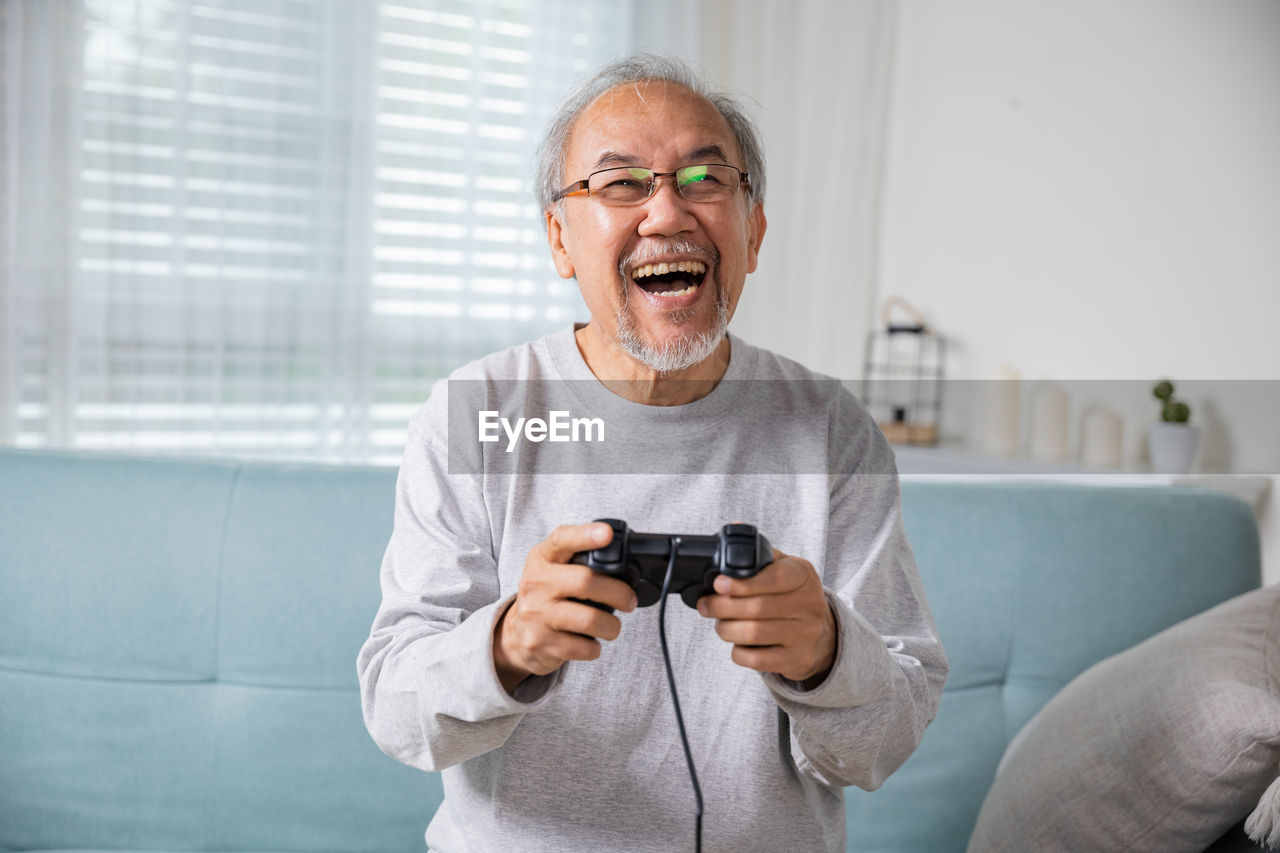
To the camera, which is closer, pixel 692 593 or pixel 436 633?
pixel 692 593

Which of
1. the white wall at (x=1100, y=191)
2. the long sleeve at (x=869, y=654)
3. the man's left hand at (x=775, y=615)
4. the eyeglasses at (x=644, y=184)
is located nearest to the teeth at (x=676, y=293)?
the eyeglasses at (x=644, y=184)

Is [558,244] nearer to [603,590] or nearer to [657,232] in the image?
[657,232]

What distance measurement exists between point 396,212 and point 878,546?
2555 mm

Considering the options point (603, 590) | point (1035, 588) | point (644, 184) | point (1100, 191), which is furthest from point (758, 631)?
point (1100, 191)

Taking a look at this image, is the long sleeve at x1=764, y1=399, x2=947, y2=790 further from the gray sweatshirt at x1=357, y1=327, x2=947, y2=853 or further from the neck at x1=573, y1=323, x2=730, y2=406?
the neck at x1=573, y1=323, x2=730, y2=406

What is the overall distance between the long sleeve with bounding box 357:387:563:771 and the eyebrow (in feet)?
1.11

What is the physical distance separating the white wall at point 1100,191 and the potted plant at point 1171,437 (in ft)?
0.40

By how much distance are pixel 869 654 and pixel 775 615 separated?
0.15 metres

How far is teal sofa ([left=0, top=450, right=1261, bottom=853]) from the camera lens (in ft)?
4.50

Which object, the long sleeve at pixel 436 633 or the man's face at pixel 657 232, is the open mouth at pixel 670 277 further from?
the long sleeve at pixel 436 633

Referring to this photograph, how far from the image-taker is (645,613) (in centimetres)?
108

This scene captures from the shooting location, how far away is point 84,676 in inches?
54.7

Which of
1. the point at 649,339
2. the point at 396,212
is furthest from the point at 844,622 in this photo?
the point at 396,212

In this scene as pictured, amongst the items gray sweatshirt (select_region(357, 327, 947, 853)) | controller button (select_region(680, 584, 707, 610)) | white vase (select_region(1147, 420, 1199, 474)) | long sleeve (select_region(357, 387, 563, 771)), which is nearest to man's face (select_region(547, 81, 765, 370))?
gray sweatshirt (select_region(357, 327, 947, 853))
